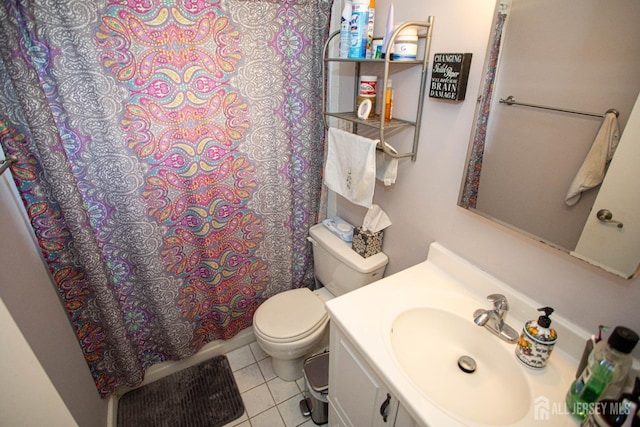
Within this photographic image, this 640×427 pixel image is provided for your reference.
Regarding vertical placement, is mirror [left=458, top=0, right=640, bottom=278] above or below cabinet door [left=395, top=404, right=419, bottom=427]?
above

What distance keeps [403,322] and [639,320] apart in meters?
0.58

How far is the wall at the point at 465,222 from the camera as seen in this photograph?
32.7 inches

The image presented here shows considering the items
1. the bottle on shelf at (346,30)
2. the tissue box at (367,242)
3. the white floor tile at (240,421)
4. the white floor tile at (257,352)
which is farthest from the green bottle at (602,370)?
the white floor tile at (257,352)

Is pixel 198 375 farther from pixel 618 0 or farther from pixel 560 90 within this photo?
pixel 618 0

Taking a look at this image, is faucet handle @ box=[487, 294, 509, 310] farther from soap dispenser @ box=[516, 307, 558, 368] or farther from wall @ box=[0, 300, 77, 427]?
wall @ box=[0, 300, 77, 427]

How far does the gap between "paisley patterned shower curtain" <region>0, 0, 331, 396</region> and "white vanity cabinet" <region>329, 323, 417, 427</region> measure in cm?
77

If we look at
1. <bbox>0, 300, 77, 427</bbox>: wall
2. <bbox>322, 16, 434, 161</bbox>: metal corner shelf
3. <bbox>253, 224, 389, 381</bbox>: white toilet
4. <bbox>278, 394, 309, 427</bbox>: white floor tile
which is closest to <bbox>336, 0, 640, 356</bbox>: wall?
<bbox>322, 16, 434, 161</bbox>: metal corner shelf

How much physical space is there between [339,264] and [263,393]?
0.83 metres

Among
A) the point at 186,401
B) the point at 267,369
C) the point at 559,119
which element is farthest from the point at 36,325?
the point at 559,119

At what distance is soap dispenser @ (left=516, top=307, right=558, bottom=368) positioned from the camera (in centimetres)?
81

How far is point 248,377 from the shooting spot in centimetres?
177

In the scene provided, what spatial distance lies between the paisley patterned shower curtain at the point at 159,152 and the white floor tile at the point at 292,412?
0.54 meters

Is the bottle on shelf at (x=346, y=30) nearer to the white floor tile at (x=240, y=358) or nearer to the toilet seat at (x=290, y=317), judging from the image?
the toilet seat at (x=290, y=317)

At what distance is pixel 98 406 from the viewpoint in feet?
4.66
